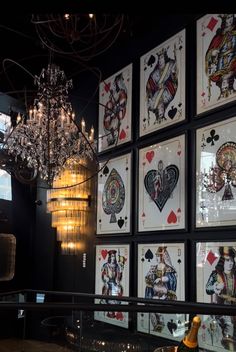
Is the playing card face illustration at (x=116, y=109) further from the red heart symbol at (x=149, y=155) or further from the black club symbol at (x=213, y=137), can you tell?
the black club symbol at (x=213, y=137)

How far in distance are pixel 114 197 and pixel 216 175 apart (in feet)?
6.27

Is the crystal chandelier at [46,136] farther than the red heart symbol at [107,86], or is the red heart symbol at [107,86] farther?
the red heart symbol at [107,86]

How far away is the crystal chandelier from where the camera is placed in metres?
4.62

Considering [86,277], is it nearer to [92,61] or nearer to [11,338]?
[11,338]

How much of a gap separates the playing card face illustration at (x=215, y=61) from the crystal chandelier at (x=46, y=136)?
1.41 m

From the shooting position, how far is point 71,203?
255 inches

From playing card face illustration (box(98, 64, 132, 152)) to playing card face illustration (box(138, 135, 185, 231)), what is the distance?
55 cm

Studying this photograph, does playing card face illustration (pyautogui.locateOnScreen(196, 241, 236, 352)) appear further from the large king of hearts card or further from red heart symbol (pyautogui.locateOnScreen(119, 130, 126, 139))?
red heart symbol (pyautogui.locateOnScreen(119, 130, 126, 139))

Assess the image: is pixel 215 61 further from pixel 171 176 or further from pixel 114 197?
pixel 114 197

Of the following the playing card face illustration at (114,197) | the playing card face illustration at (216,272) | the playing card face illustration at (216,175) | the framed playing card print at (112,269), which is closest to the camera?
the playing card face illustration at (216,272)

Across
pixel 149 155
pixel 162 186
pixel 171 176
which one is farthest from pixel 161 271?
pixel 149 155

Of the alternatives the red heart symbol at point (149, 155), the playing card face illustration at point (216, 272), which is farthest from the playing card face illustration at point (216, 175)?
the red heart symbol at point (149, 155)

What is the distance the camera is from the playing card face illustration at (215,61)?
4609mm

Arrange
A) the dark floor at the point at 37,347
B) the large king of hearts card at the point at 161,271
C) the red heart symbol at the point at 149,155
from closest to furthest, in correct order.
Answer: the dark floor at the point at 37,347 → the large king of hearts card at the point at 161,271 → the red heart symbol at the point at 149,155
